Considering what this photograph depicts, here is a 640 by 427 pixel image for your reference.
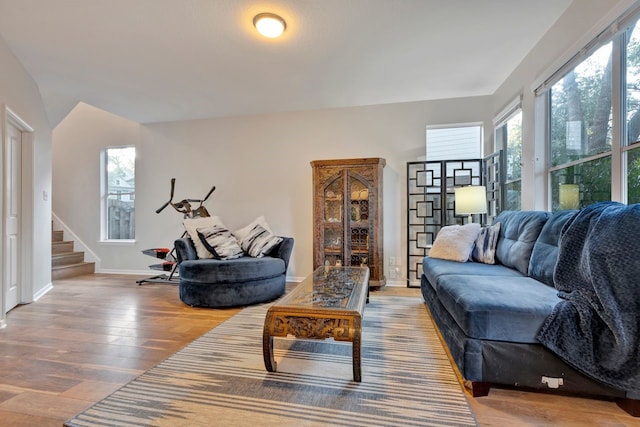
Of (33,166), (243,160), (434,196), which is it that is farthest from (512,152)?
(33,166)

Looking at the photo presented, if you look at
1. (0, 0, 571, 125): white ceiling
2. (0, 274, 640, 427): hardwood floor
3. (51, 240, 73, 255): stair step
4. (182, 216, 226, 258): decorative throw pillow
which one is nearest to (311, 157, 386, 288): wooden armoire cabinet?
(0, 274, 640, 427): hardwood floor

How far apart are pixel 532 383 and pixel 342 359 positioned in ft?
3.33

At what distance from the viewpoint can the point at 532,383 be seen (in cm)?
151

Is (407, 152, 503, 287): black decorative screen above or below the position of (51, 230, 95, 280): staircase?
above

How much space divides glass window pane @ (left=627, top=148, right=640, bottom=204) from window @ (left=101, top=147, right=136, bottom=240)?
584 cm

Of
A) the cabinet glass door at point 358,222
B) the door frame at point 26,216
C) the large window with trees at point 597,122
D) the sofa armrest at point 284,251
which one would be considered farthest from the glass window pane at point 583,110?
the door frame at point 26,216

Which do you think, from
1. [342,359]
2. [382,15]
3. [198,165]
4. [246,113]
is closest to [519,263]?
[342,359]

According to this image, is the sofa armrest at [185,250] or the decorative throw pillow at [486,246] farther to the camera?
the sofa armrest at [185,250]

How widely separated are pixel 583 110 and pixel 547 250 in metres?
1.09

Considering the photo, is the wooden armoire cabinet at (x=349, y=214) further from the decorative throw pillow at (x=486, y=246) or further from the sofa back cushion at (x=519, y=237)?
the sofa back cushion at (x=519, y=237)

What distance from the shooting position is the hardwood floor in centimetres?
142

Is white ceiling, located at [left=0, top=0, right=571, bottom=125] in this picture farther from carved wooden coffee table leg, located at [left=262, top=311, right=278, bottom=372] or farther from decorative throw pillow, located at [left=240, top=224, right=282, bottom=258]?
carved wooden coffee table leg, located at [left=262, top=311, right=278, bottom=372]

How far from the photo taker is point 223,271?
10.1 feet

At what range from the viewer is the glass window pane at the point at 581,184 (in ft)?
6.50
